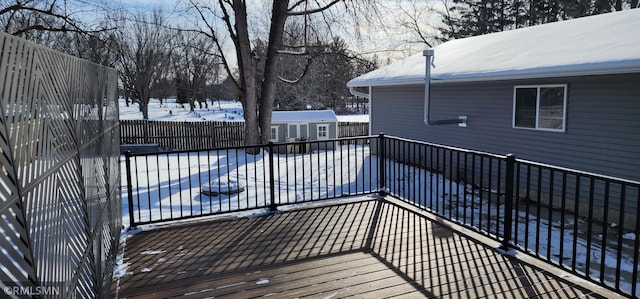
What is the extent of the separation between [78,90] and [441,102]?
986 centimetres

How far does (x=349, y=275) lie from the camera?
3.40 metres

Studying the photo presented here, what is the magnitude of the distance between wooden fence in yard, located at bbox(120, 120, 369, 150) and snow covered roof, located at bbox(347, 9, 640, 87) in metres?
7.71

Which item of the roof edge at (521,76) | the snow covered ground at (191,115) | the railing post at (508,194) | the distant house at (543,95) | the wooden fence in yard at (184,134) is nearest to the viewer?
the railing post at (508,194)

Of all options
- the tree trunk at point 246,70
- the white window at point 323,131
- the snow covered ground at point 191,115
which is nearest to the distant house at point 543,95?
the tree trunk at point 246,70

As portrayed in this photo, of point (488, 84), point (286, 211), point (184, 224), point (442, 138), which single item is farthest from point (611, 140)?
point (184, 224)

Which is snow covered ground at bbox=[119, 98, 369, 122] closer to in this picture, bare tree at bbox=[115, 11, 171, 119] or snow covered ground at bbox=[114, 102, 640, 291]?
bare tree at bbox=[115, 11, 171, 119]

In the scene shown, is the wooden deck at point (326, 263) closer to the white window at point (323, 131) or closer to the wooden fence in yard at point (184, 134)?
the white window at point (323, 131)

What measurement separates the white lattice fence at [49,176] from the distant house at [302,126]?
14190 mm

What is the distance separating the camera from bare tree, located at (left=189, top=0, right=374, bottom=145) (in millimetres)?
12211

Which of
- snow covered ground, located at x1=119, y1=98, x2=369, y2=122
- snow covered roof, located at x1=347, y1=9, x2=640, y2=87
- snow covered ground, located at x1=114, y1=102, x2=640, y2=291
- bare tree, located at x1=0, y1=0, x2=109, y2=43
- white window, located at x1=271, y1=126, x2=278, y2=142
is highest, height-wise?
bare tree, located at x1=0, y1=0, x2=109, y2=43

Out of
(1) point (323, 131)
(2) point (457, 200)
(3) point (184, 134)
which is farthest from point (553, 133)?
(3) point (184, 134)

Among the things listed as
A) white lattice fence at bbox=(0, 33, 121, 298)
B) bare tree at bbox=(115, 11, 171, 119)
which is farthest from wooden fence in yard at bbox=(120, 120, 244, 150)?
white lattice fence at bbox=(0, 33, 121, 298)

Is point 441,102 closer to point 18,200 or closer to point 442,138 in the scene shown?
point 442,138

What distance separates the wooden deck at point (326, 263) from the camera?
3.13 metres
